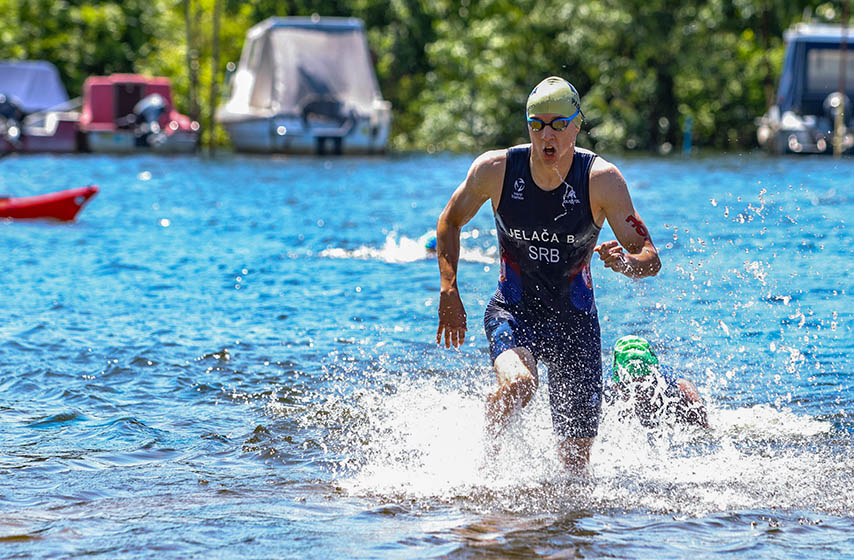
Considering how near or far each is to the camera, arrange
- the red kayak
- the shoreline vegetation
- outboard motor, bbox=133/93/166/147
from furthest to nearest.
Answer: the shoreline vegetation → outboard motor, bbox=133/93/166/147 → the red kayak

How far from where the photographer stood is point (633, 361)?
7934mm

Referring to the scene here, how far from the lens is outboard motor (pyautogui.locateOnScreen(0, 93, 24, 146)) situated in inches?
1729

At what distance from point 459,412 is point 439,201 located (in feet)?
60.5

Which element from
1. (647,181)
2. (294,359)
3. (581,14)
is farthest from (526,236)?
(581,14)

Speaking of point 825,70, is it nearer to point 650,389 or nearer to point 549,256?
point 650,389

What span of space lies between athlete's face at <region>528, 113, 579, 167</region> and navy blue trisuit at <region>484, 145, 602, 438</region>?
139 mm

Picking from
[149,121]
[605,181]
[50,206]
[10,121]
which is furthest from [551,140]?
[10,121]

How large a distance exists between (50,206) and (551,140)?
1701cm

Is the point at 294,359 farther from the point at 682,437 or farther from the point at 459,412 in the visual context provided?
the point at 682,437

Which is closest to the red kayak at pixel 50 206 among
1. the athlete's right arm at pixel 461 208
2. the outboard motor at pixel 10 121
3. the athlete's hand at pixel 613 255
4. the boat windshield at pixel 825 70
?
the athlete's right arm at pixel 461 208

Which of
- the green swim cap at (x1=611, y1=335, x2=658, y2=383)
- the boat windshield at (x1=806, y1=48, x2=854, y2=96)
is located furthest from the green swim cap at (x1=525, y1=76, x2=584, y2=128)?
the boat windshield at (x1=806, y1=48, x2=854, y2=96)

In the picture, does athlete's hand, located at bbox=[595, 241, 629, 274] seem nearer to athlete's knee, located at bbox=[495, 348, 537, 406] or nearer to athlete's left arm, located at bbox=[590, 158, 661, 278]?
athlete's left arm, located at bbox=[590, 158, 661, 278]

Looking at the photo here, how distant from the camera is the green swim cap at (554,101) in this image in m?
6.45

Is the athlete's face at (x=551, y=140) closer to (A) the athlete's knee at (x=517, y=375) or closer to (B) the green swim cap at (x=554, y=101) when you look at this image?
(B) the green swim cap at (x=554, y=101)
